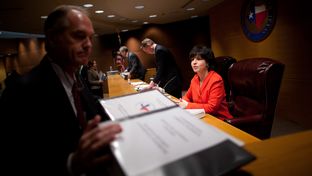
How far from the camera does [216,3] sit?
6.27m

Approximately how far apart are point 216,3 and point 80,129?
20.2 feet

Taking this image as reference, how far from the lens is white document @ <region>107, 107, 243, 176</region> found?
0.51 meters

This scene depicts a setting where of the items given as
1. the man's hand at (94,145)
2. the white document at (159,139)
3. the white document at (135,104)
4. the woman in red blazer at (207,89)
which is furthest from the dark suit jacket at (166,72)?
the man's hand at (94,145)

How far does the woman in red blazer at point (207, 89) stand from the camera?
217 centimetres

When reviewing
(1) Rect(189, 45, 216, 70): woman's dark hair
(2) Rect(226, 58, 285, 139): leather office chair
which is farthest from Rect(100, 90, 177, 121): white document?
(1) Rect(189, 45, 216, 70): woman's dark hair

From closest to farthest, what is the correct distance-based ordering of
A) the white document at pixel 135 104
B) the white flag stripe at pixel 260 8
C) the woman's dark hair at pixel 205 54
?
the white document at pixel 135 104, the woman's dark hair at pixel 205 54, the white flag stripe at pixel 260 8

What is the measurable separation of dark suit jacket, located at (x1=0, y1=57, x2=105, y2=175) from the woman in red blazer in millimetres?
1420

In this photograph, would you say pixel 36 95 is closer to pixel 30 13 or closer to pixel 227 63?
pixel 227 63

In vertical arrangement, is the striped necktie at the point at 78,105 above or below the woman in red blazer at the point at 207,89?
above

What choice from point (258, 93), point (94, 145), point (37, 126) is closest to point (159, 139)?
point (94, 145)

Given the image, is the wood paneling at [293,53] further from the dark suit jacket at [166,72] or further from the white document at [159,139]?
the white document at [159,139]

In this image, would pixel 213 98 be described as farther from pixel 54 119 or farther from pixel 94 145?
pixel 94 145

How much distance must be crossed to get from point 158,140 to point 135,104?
30 cm

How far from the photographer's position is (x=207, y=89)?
7.41 ft
